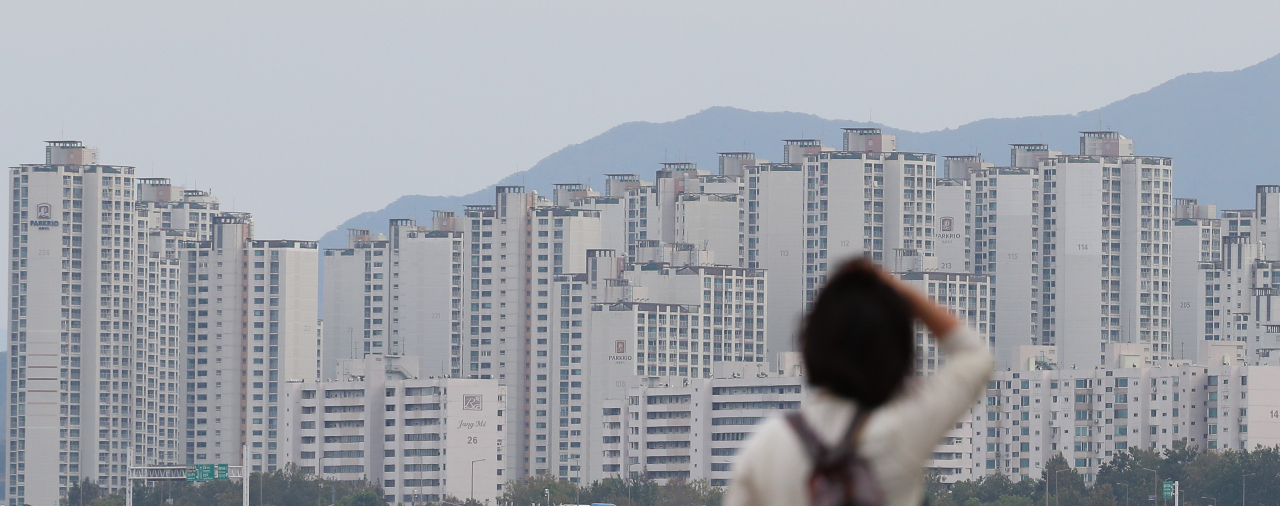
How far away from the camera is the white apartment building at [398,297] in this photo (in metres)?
101

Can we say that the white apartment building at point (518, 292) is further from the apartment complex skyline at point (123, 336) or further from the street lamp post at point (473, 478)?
the street lamp post at point (473, 478)

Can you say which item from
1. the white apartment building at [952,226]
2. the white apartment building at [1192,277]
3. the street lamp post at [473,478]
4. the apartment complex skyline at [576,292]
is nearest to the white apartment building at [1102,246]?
the apartment complex skyline at [576,292]

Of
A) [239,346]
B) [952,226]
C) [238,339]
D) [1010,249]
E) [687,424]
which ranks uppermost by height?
[952,226]

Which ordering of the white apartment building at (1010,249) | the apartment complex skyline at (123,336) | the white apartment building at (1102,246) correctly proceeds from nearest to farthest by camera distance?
the apartment complex skyline at (123,336), the white apartment building at (1102,246), the white apartment building at (1010,249)

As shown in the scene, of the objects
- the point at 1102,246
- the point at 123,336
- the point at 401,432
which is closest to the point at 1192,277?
the point at 1102,246

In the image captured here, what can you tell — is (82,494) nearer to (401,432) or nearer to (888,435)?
(401,432)

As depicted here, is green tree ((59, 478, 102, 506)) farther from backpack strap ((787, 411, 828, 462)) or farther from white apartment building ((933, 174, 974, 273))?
backpack strap ((787, 411, 828, 462))

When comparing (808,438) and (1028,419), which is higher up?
(808,438)

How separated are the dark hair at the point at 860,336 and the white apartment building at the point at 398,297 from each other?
9462 cm

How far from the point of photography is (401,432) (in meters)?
82.1

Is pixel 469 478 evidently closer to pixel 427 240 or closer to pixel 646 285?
pixel 646 285

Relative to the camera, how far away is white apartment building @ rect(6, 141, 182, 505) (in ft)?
295

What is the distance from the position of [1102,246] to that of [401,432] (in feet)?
113

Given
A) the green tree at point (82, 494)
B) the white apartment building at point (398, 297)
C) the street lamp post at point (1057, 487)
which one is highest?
the white apartment building at point (398, 297)
